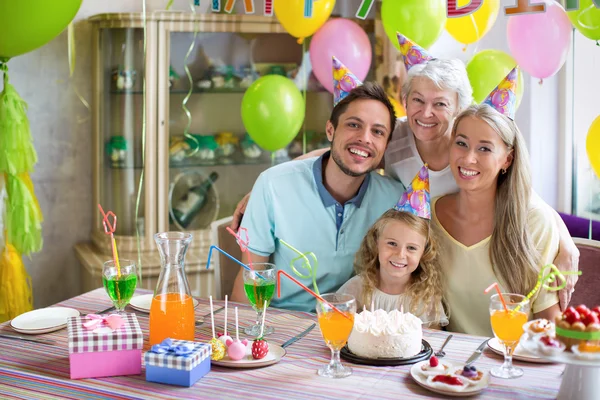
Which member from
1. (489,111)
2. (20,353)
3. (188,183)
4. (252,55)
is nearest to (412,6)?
(489,111)

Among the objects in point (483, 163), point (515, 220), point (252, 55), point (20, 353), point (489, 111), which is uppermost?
→ point (252, 55)

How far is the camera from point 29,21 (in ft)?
9.27

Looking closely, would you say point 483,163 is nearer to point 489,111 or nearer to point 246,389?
point 489,111

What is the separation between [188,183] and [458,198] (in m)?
1.93

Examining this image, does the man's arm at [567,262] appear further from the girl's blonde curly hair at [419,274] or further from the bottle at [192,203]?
the bottle at [192,203]

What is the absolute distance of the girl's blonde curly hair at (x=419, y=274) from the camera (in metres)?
2.17

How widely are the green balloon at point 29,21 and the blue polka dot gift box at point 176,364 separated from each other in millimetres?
1812

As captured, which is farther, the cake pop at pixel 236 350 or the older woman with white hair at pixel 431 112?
the older woman with white hair at pixel 431 112

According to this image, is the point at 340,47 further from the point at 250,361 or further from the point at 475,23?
the point at 250,361

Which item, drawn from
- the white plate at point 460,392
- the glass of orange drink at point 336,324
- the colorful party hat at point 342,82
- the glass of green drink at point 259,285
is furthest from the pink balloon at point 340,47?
the white plate at point 460,392

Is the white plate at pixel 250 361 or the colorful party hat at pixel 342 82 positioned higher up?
the colorful party hat at pixel 342 82

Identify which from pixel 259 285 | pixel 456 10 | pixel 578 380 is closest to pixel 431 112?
pixel 456 10

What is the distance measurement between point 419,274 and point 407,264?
88mm

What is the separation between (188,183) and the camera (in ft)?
12.8
